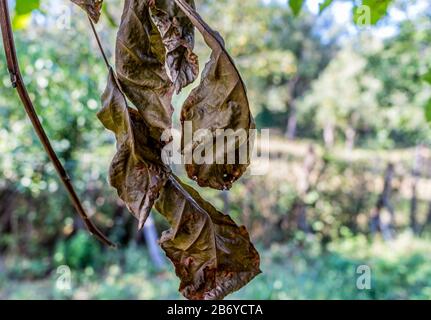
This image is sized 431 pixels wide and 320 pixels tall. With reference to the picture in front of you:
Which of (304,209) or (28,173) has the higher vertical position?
(28,173)

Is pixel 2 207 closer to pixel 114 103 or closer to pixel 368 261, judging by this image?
pixel 368 261

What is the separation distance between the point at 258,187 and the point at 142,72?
13.4 feet

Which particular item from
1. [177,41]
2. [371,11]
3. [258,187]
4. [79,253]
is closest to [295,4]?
[371,11]

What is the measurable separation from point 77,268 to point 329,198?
2.40 meters

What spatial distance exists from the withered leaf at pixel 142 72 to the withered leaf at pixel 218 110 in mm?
37

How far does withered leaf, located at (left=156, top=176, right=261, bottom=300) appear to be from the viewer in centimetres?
48

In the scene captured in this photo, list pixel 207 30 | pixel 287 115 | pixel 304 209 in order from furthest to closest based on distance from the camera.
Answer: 1. pixel 287 115
2. pixel 304 209
3. pixel 207 30

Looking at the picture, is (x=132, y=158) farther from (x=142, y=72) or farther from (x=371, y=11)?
(x=371, y=11)

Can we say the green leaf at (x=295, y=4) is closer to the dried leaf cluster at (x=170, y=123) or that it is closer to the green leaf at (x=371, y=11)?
the green leaf at (x=371, y=11)

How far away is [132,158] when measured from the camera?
0.45 m

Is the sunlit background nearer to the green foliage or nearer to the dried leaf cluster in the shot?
the green foliage

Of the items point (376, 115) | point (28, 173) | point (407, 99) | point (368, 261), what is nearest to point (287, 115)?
point (376, 115)

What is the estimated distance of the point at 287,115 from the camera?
7840mm

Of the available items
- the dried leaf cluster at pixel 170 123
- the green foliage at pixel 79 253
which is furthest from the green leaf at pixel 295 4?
the green foliage at pixel 79 253
